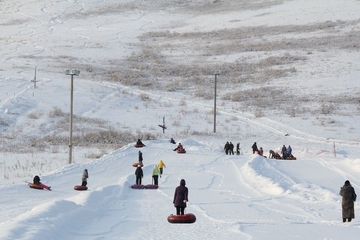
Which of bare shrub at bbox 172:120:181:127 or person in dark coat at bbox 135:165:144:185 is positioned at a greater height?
bare shrub at bbox 172:120:181:127

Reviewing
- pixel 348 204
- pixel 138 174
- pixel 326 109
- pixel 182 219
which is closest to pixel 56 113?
pixel 326 109

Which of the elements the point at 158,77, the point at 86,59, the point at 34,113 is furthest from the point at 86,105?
the point at 86,59

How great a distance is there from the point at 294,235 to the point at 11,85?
49.9 metres

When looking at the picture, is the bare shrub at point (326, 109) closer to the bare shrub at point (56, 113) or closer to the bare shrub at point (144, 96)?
the bare shrub at point (144, 96)

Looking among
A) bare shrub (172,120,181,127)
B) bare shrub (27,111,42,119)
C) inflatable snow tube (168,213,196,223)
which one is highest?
bare shrub (27,111,42,119)

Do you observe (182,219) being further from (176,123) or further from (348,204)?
(176,123)

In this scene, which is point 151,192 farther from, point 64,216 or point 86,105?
point 86,105

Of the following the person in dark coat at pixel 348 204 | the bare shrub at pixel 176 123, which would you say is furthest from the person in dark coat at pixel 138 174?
the bare shrub at pixel 176 123

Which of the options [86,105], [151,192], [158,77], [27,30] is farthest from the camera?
[27,30]

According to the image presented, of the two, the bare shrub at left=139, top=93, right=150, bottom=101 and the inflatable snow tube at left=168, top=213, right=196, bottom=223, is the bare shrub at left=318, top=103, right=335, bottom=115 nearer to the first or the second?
the bare shrub at left=139, top=93, right=150, bottom=101

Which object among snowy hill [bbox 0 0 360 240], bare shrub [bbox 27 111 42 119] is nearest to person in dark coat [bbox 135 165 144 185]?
snowy hill [bbox 0 0 360 240]

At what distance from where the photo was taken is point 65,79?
6588 cm

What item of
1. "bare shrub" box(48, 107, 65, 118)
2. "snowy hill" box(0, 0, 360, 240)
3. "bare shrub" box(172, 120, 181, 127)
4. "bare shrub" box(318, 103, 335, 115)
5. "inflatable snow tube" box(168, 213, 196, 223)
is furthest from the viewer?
"bare shrub" box(318, 103, 335, 115)

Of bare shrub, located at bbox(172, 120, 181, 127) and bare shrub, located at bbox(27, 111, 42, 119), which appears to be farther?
bare shrub, located at bbox(172, 120, 181, 127)
